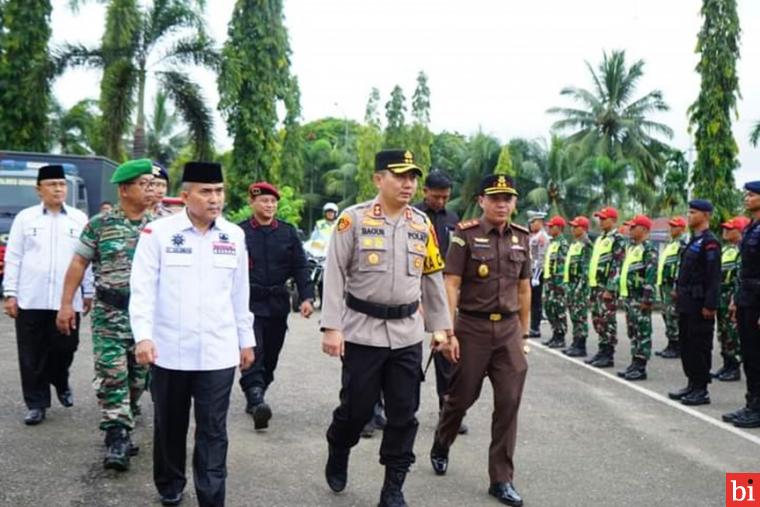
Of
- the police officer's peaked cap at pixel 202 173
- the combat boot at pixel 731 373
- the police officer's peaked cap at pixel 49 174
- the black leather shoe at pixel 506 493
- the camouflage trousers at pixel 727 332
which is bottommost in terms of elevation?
the combat boot at pixel 731 373

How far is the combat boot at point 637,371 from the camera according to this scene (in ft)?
31.1

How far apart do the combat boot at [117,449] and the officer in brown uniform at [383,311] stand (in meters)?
1.45

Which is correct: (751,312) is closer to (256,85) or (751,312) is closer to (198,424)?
(198,424)

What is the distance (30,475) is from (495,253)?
3.25m

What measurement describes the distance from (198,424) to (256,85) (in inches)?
895

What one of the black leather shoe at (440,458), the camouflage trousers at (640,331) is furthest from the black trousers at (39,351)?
the camouflage trousers at (640,331)

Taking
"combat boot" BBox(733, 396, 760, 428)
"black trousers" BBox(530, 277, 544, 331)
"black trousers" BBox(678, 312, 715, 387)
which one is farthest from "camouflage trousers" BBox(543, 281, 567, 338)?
"combat boot" BBox(733, 396, 760, 428)

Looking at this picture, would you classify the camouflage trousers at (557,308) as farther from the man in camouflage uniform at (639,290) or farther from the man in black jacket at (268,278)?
the man in black jacket at (268,278)

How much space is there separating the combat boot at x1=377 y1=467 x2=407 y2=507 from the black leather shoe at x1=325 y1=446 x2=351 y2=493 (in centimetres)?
36

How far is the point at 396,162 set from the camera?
186 inches

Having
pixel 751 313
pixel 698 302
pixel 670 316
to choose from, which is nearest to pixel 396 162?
pixel 751 313

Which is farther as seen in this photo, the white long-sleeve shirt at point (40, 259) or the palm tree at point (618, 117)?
the palm tree at point (618, 117)

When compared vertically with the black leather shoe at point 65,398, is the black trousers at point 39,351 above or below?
above

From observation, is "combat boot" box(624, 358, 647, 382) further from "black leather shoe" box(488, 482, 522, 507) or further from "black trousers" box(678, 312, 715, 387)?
"black leather shoe" box(488, 482, 522, 507)
